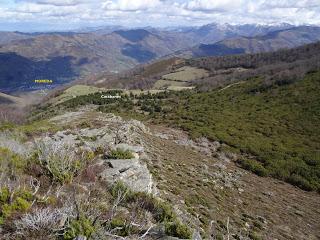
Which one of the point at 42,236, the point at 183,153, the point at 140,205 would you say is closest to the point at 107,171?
the point at 140,205

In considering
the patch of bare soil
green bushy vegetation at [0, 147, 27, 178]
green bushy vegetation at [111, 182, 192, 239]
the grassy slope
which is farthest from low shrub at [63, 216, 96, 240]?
the grassy slope

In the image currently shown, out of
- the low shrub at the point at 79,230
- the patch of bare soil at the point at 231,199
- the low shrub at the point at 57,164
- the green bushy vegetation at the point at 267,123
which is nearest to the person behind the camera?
the low shrub at the point at 79,230

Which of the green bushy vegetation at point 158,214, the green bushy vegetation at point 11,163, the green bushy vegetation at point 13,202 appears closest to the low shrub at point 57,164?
the green bushy vegetation at point 11,163

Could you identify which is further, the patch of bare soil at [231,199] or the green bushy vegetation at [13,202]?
the patch of bare soil at [231,199]

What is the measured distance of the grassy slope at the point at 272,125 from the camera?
3062 cm

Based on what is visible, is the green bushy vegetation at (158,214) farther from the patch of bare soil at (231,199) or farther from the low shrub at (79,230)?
the patch of bare soil at (231,199)

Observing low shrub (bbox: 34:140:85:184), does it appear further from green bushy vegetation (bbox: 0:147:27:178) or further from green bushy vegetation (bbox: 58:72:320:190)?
green bushy vegetation (bbox: 58:72:320:190)

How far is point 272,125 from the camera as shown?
49.2 meters

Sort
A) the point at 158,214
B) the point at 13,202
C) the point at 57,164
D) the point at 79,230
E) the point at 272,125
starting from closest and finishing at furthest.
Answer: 1. the point at 79,230
2. the point at 13,202
3. the point at 158,214
4. the point at 57,164
5. the point at 272,125

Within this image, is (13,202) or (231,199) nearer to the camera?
(13,202)

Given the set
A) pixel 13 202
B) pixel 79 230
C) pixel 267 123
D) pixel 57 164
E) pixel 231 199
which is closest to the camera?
pixel 79 230

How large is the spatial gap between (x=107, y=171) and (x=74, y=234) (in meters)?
6.80

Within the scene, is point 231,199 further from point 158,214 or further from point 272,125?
point 272,125

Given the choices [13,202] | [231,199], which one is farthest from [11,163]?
[231,199]
